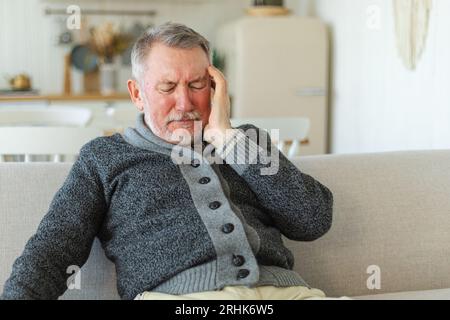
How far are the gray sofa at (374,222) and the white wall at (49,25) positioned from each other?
11.3 feet

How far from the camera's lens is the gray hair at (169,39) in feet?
5.28

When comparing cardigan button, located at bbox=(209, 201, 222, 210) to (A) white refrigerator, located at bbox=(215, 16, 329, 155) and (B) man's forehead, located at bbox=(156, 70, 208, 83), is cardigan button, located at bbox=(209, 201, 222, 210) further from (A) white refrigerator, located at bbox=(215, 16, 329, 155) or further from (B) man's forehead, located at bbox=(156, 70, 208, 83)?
(A) white refrigerator, located at bbox=(215, 16, 329, 155)

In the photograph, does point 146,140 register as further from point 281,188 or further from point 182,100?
point 281,188

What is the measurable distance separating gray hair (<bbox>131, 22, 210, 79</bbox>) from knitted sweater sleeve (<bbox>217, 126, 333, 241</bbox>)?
235 mm

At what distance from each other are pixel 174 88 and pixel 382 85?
2.35 meters

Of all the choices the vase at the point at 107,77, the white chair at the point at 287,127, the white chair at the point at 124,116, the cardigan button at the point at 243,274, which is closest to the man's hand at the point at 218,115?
the cardigan button at the point at 243,274

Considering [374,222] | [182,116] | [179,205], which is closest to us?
[179,205]

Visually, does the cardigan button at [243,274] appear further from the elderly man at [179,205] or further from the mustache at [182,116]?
the mustache at [182,116]

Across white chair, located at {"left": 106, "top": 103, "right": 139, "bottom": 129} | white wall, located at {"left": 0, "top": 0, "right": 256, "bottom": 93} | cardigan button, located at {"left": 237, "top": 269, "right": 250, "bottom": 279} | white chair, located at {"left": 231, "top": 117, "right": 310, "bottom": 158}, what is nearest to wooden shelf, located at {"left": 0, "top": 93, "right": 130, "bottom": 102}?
white wall, located at {"left": 0, "top": 0, "right": 256, "bottom": 93}

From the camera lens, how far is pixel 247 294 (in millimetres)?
1399

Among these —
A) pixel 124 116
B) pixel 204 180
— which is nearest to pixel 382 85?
pixel 124 116

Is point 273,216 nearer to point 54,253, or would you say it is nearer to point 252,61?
point 54,253
